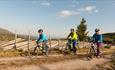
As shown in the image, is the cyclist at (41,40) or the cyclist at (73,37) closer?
the cyclist at (41,40)

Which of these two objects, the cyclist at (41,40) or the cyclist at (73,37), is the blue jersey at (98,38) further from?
the cyclist at (41,40)

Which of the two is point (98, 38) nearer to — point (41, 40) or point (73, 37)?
point (73, 37)

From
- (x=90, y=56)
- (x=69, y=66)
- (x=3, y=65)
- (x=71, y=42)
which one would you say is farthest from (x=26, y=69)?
(x=71, y=42)

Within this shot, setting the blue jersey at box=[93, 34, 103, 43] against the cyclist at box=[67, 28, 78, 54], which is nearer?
the blue jersey at box=[93, 34, 103, 43]

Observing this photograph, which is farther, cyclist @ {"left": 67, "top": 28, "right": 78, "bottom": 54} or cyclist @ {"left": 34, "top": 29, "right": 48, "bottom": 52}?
cyclist @ {"left": 67, "top": 28, "right": 78, "bottom": 54}

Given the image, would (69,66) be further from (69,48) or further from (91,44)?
(69,48)

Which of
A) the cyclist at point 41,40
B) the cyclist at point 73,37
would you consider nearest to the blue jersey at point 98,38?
the cyclist at point 73,37

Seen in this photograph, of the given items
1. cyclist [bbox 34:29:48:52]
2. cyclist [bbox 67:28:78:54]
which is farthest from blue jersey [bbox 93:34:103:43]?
cyclist [bbox 34:29:48:52]

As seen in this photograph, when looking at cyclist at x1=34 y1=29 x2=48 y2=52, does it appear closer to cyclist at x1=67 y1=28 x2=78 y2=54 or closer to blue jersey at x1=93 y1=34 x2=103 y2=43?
cyclist at x1=67 y1=28 x2=78 y2=54

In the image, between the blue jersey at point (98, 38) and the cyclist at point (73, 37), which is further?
the cyclist at point (73, 37)

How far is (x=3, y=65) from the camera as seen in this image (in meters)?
12.4

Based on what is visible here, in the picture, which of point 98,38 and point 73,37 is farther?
point 73,37

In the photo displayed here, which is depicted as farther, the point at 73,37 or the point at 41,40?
the point at 73,37

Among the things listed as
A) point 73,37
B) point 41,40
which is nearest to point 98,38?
point 73,37
